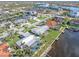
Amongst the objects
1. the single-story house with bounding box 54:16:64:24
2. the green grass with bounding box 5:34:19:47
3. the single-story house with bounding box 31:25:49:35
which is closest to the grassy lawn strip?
the single-story house with bounding box 31:25:49:35

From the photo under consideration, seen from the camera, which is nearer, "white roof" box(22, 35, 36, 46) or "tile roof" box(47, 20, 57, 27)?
"white roof" box(22, 35, 36, 46)

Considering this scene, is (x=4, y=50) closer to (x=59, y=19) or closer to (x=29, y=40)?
(x=29, y=40)

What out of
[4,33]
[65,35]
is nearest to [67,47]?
[65,35]

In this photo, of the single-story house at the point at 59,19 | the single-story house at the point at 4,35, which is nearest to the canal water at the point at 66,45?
the single-story house at the point at 59,19

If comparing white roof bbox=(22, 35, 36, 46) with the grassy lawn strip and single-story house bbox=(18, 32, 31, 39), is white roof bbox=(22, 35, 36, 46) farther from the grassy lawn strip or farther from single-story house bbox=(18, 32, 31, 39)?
the grassy lawn strip

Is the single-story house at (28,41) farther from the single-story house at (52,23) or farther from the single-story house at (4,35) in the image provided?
the single-story house at (52,23)

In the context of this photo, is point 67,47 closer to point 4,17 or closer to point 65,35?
point 65,35

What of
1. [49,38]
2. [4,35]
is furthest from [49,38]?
[4,35]

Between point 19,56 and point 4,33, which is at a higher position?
point 4,33
